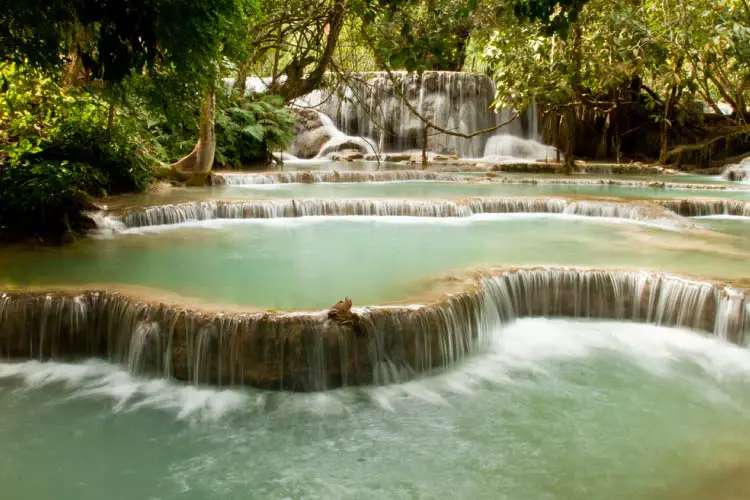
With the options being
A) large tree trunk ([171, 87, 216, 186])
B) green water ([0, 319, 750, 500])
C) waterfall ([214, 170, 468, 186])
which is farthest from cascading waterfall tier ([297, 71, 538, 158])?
green water ([0, 319, 750, 500])

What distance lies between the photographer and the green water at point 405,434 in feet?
13.1

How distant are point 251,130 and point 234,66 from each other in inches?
207

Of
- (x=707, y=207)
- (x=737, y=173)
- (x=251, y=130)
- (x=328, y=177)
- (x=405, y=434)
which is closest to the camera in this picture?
(x=405, y=434)

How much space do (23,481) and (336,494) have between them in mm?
1794

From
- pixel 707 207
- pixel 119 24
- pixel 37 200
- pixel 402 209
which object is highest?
pixel 119 24

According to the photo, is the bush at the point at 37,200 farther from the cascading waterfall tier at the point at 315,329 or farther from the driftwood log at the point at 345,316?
the driftwood log at the point at 345,316

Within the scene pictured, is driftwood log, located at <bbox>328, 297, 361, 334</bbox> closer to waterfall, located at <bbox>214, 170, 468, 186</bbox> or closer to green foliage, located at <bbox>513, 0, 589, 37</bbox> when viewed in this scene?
green foliage, located at <bbox>513, 0, 589, 37</bbox>

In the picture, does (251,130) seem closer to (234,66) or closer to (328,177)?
(328,177)

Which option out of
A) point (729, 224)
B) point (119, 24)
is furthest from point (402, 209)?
point (119, 24)

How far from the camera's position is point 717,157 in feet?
70.1

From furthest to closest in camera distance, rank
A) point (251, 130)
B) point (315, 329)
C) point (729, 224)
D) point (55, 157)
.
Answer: point (251, 130)
point (729, 224)
point (55, 157)
point (315, 329)

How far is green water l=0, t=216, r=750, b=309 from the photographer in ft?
21.5

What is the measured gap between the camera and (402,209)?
11.3m

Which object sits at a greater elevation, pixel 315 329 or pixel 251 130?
pixel 251 130
